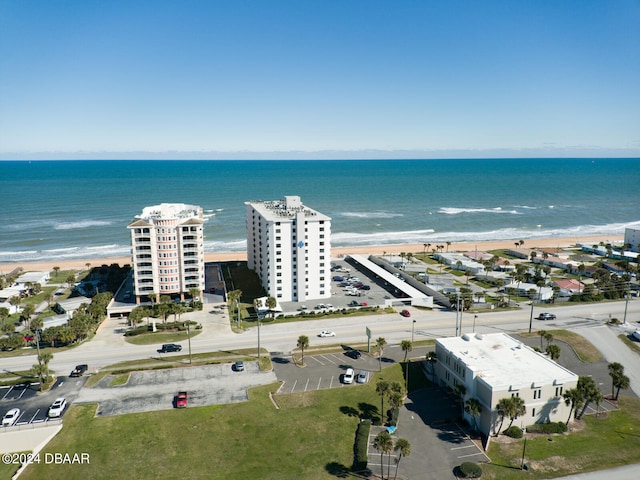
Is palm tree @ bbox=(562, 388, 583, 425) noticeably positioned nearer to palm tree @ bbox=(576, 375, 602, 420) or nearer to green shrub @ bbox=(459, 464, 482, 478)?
palm tree @ bbox=(576, 375, 602, 420)

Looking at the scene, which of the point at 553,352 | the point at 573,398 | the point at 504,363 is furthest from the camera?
the point at 553,352

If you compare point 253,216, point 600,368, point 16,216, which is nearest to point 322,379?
point 600,368

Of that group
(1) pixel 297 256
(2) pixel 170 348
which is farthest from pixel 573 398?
(2) pixel 170 348

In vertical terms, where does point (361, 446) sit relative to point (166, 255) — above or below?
below

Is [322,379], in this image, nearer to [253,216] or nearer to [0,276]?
[253,216]

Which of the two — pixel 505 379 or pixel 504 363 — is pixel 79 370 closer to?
pixel 505 379
